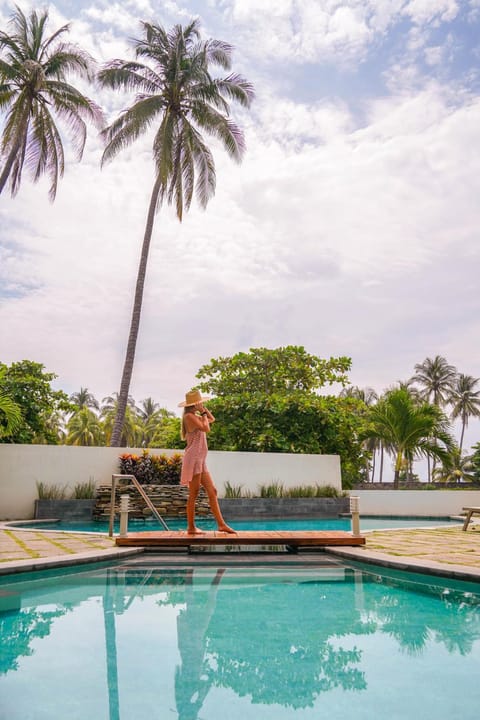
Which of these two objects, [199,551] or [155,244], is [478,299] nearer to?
[155,244]

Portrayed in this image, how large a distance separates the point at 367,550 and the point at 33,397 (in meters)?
14.8

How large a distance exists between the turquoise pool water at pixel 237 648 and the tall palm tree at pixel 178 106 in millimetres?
12938

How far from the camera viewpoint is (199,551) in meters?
7.19

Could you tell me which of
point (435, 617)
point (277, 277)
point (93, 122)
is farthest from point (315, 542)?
point (93, 122)

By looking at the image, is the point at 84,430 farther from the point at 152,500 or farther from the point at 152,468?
the point at 152,500

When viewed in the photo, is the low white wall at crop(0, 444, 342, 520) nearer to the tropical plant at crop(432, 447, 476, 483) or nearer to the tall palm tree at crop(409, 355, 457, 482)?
the tropical plant at crop(432, 447, 476, 483)

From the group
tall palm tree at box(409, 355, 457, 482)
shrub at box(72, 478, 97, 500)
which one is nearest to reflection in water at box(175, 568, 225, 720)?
shrub at box(72, 478, 97, 500)

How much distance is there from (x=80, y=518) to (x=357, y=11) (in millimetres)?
12769

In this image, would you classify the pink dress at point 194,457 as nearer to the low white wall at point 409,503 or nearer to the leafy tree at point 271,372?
the low white wall at point 409,503

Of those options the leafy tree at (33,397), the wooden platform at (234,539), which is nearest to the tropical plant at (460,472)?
the leafy tree at (33,397)

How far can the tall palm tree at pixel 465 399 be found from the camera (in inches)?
1949

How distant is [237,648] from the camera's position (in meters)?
3.26

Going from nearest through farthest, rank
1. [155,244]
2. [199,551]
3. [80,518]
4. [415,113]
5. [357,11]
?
[199,551] < [357,11] < [415,113] < [80,518] < [155,244]

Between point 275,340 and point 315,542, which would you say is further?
point 275,340
